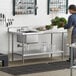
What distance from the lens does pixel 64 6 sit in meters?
8.42

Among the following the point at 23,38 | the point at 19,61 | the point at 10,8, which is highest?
the point at 10,8

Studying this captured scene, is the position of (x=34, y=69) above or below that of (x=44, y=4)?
below

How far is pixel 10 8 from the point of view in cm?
757

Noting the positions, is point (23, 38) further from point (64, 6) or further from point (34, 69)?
point (64, 6)

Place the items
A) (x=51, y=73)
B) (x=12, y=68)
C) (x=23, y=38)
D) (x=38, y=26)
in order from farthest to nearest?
1. (x=38, y=26)
2. (x=23, y=38)
3. (x=12, y=68)
4. (x=51, y=73)

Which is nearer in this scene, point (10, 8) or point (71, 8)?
point (71, 8)

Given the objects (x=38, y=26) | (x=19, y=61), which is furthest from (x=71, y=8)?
(x=19, y=61)

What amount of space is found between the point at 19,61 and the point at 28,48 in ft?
1.25

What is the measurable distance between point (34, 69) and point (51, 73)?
458mm

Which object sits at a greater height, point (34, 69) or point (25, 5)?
point (25, 5)

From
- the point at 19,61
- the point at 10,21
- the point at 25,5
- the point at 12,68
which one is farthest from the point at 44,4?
the point at 12,68

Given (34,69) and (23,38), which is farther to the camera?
(23,38)

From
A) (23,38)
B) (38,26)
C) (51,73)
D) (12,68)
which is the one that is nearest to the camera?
(51,73)

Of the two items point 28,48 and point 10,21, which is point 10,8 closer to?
point 10,21
